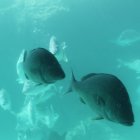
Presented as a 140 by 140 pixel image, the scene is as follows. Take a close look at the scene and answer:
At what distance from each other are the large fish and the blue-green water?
59.3 feet

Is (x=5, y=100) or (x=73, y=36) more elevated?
(x=73, y=36)

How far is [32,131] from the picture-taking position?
106ft

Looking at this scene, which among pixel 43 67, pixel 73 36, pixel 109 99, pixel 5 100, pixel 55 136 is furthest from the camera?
pixel 55 136

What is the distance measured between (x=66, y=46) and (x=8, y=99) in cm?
726

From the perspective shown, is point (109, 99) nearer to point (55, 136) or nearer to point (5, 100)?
point (5, 100)

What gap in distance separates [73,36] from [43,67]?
68.3ft

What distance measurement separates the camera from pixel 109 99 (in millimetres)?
1761

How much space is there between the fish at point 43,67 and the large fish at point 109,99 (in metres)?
0.21

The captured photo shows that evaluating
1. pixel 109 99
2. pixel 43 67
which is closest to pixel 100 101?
pixel 109 99

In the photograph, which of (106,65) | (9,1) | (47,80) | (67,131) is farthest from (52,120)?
(47,80)

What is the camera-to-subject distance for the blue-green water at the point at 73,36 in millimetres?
20422

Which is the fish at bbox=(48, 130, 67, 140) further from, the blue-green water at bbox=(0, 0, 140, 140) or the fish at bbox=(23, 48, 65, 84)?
the fish at bbox=(23, 48, 65, 84)

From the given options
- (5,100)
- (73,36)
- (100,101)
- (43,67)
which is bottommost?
(5,100)

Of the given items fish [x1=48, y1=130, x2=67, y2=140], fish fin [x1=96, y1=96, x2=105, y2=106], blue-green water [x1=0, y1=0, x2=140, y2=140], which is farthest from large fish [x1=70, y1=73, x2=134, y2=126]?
fish [x1=48, y1=130, x2=67, y2=140]
